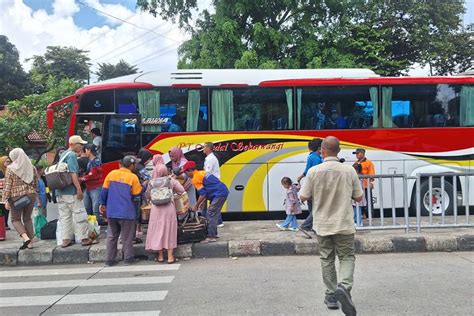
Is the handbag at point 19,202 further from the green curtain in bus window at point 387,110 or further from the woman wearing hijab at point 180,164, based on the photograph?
the green curtain in bus window at point 387,110

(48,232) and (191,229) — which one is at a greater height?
(191,229)

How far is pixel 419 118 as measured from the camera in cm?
995

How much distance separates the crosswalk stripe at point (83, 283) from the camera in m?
5.82

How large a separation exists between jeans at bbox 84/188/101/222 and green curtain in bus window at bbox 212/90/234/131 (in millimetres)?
2961

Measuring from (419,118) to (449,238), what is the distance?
3511 millimetres

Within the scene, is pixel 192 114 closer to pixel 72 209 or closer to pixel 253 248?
pixel 72 209

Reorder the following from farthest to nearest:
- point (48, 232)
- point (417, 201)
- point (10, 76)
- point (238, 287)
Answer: point (10, 76)
point (48, 232)
point (417, 201)
point (238, 287)

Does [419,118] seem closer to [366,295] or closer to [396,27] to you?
[366,295]

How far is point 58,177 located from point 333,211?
15.4 feet

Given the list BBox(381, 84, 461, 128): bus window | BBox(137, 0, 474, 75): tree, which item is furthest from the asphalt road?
BBox(137, 0, 474, 75): tree

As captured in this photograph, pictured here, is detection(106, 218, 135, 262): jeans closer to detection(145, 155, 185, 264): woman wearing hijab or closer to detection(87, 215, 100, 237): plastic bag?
detection(145, 155, 185, 264): woman wearing hijab

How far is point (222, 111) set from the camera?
31.9ft

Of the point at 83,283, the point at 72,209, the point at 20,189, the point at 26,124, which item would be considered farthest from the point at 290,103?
the point at 26,124

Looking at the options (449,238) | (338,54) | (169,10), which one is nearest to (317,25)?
(338,54)
